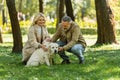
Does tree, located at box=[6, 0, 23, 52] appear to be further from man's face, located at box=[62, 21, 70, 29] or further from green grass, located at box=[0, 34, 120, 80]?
man's face, located at box=[62, 21, 70, 29]

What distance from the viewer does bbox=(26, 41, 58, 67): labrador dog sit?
11414 mm

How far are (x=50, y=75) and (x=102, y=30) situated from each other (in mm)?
Result: 11245

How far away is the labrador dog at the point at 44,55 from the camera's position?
11.4m

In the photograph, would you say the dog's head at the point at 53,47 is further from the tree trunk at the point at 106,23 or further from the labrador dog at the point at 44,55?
the tree trunk at the point at 106,23

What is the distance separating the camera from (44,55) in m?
11.6

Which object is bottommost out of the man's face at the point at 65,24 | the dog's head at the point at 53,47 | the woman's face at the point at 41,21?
the dog's head at the point at 53,47

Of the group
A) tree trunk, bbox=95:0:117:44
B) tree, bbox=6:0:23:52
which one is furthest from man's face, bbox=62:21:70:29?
tree trunk, bbox=95:0:117:44

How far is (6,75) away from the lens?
10180 millimetres

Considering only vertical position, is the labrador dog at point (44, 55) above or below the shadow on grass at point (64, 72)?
above

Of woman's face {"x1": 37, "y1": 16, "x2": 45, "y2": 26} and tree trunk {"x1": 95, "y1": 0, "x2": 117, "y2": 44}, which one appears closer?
woman's face {"x1": 37, "y1": 16, "x2": 45, "y2": 26}

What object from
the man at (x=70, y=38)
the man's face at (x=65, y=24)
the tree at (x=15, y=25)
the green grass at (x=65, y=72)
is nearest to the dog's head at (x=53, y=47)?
the man at (x=70, y=38)

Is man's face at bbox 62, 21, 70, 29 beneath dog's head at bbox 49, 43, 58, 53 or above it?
above

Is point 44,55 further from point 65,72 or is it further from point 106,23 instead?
point 106,23

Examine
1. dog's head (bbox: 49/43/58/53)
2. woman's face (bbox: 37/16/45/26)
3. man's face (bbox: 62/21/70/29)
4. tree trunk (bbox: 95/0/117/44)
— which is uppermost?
woman's face (bbox: 37/16/45/26)
